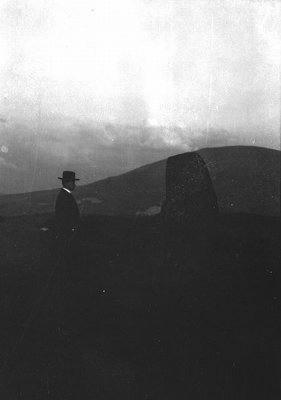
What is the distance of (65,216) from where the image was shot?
7098 millimetres

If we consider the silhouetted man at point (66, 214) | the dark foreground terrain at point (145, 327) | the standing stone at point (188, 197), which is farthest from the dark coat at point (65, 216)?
→ the standing stone at point (188, 197)

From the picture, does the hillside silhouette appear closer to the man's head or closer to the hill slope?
the man's head

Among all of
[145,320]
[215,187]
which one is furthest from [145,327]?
[215,187]

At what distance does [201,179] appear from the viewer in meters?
8.58

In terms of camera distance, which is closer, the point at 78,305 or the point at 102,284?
the point at 78,305

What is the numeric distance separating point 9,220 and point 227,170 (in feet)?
65.4

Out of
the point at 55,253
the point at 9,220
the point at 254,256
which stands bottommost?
the point at 9,220

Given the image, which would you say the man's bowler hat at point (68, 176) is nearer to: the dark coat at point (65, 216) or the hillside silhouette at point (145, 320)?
the dark coat at point (65, 216)

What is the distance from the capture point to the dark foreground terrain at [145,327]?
4.97 meters

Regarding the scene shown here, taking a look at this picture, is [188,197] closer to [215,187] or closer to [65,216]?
[65,216]

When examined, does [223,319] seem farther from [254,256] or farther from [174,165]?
[254,256]

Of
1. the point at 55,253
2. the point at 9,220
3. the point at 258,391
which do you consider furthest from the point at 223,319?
the point at 9,220

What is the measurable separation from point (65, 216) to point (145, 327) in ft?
8.31

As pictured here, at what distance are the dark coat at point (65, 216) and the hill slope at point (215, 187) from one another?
1582 centimetres
